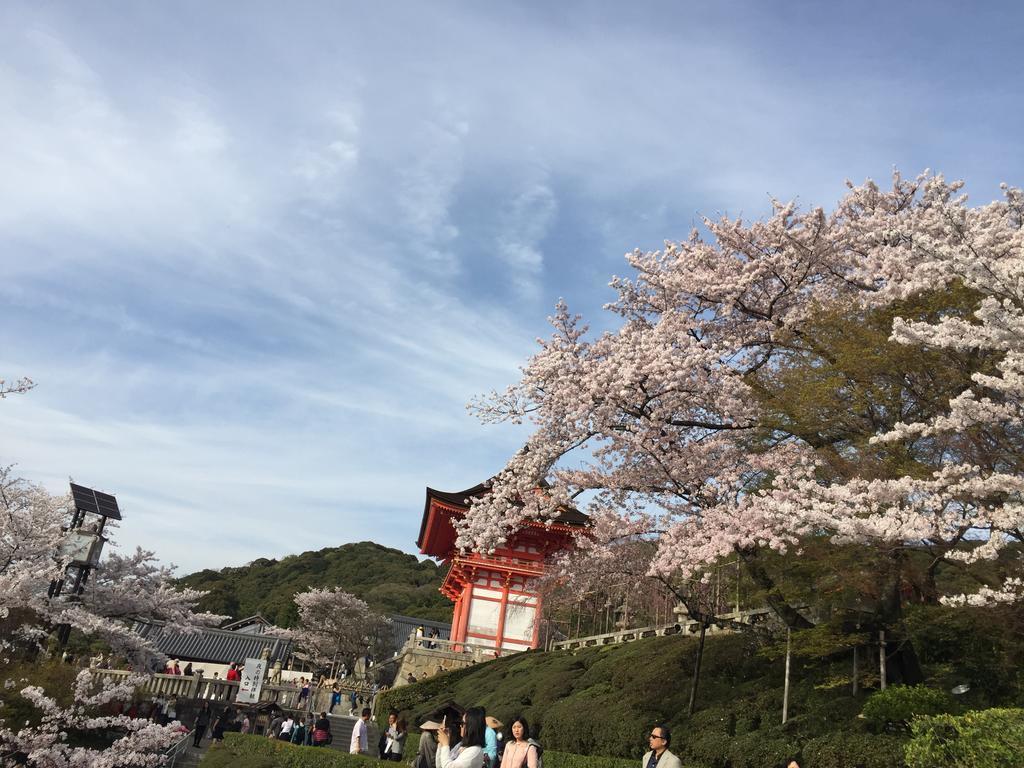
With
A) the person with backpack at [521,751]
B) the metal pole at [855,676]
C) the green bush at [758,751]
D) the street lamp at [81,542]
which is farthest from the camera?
the street lamp at [81,542]

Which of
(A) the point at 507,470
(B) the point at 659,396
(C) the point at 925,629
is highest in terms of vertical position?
(B) the point at 659,396

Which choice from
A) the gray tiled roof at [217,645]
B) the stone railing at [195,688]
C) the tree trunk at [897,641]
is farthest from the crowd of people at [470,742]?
the gray tiled roof at [217,645]

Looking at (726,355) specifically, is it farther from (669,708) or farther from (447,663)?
(447,663)

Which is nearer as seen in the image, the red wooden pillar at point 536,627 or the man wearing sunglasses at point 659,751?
the man wearing sunglasses at point 659,751

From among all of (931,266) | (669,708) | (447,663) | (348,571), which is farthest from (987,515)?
(348,571)

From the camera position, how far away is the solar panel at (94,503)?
561 inches

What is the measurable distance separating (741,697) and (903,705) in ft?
11.9

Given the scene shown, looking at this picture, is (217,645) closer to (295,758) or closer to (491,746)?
(295,758)

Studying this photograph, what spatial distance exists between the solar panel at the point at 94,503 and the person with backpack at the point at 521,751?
1135 cm

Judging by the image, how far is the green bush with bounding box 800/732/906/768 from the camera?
867cm

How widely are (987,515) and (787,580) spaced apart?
14.3 feet

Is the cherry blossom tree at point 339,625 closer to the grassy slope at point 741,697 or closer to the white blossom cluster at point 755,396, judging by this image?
the grassy slope at point 741,697

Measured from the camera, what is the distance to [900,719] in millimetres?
9727

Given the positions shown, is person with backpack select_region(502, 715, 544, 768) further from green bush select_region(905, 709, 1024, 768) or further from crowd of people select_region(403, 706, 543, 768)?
green bush select_region(905, 709, 1024, 768)
